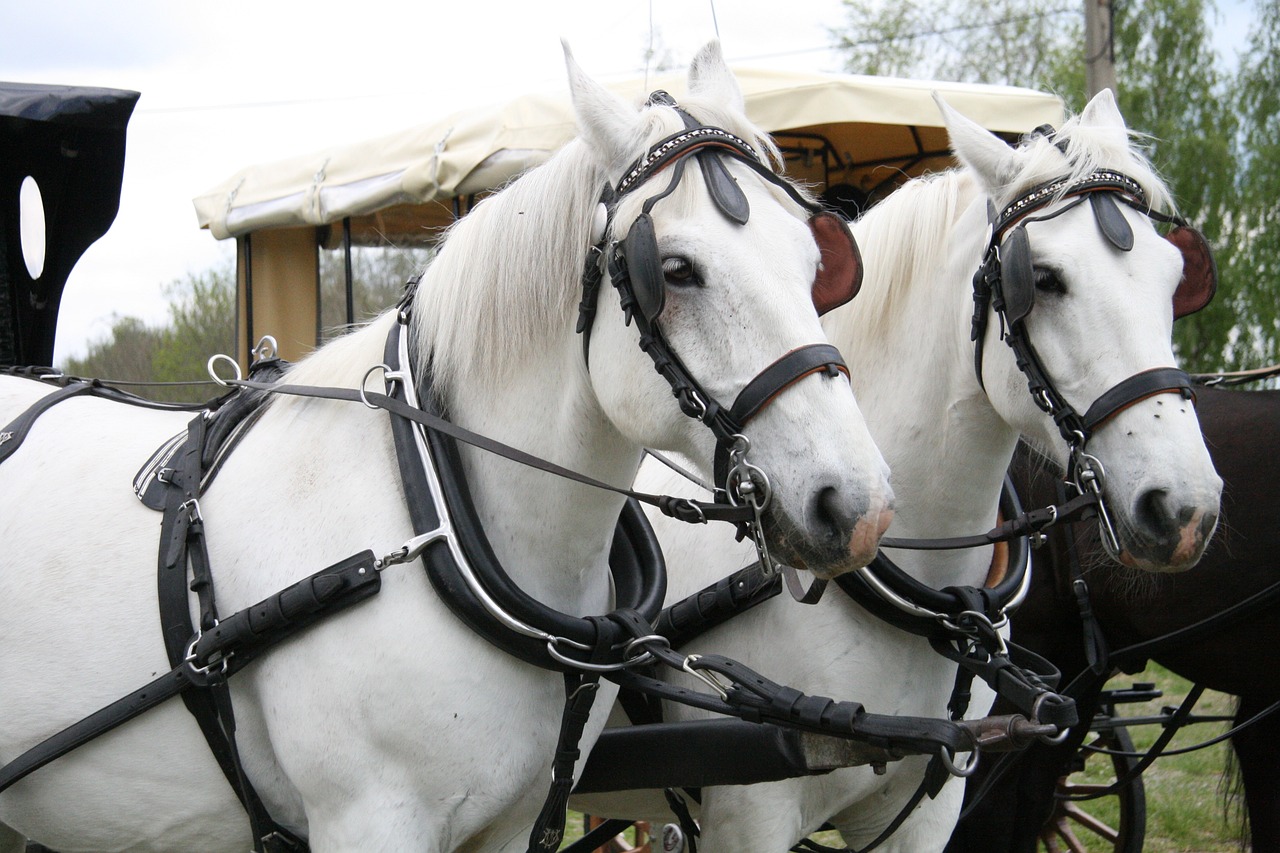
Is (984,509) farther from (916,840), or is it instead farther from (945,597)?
(916,840)

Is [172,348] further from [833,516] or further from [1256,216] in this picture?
[1256,216]

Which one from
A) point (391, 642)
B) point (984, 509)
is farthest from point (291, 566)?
point (984, 509)

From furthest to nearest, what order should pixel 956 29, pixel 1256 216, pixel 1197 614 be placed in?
1. pixel 956 29
2. pixel 1256 216
3. pixel 1197 614

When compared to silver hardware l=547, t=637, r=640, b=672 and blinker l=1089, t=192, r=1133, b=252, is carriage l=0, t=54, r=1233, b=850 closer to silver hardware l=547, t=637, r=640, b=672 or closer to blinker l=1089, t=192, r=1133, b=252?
blinker l=1089, t=192, r=1133, b=252

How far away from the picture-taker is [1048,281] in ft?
6.55

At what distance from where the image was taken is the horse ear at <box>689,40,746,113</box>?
72.3 inches

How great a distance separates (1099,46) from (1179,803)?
508 cm

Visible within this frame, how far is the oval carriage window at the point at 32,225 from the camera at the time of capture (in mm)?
3000

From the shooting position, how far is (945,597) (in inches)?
83.2

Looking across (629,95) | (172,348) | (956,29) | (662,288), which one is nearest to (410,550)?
(662,288)

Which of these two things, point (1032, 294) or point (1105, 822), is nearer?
point (1032, 294)

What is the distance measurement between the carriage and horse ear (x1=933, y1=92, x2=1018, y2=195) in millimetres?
1064

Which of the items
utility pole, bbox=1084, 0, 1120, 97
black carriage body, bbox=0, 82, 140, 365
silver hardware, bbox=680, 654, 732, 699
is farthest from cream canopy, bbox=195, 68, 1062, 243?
utility pole, bbox=1084, 0, 1120, 97

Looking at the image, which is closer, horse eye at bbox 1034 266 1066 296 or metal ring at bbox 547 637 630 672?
metal ring at bbox 547 637 630 672
